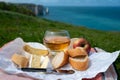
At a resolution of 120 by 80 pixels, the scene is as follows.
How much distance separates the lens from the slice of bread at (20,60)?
147 inches

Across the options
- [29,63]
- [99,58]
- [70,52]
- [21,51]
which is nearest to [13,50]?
[21,51]

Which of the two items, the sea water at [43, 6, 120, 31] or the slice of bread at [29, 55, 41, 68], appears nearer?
the slice of bread at [29, 55, 41, 68]

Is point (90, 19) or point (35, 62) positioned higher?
point (35, 62)

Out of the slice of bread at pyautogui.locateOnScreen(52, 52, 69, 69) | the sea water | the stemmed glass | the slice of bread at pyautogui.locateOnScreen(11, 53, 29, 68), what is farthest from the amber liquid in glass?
the sea water

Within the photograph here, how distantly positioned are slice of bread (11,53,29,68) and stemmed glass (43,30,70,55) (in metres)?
0.34

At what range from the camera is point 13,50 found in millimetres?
4082

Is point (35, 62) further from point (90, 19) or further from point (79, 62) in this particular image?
point (90, 19)

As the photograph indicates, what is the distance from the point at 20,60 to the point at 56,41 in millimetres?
473

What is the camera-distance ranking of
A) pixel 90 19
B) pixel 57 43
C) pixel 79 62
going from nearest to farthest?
pixel 79 62 → pixel 57 43 → pixel 90 19

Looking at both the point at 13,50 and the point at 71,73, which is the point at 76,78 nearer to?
the point at 71,73

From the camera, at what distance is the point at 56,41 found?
3947mm

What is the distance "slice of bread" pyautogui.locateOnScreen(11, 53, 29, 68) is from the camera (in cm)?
372

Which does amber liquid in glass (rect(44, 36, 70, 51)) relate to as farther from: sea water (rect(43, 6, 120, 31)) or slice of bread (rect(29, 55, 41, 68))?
sea water (rect(43, 6, 120, 31))

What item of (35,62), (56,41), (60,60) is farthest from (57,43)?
(35,62)
